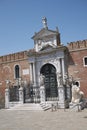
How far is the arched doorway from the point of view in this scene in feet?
71.9

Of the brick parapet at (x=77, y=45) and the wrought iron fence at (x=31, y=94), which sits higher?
→ the brick parapet at (x=77, y=45)

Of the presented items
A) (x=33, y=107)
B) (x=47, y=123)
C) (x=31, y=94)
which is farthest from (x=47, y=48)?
(x=47, y=123)

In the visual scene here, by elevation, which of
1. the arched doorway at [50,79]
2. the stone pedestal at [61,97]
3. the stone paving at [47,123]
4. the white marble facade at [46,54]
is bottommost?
the stone paving at [47,123]

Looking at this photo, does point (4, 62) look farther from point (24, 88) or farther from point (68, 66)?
point (68, 66)

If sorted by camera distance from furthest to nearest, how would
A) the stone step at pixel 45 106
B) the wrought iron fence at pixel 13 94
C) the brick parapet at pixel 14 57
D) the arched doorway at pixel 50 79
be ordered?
the brick parapet at pixel 14 57 → the arched doorway at pixel 50 79 → the wrought iron fence at pixel 13 94 → the stone step at pixel 45 106

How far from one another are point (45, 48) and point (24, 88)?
16.6 feet

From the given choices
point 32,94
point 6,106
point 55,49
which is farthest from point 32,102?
point 55,49

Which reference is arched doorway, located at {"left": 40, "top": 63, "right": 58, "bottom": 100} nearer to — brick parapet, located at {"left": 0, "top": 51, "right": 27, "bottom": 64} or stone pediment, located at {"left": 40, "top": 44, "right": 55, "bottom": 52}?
stone pediment, located at {"left": 40, "top": 44, "right": 55, "bottom": 52}

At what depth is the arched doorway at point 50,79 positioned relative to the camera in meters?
21.9

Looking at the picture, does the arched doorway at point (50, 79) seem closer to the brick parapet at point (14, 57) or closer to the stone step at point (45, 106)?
the brick parapet at point (14, 57)

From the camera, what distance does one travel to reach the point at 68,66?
21.4m

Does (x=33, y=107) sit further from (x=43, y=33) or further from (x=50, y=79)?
(x=43, y=33)

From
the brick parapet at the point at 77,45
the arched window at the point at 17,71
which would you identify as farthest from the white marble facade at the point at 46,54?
the arched window at the point at 17,71

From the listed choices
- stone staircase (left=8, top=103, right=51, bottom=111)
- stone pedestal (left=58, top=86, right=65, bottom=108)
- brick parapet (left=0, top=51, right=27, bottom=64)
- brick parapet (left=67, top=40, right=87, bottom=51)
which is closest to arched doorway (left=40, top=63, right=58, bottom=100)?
brick parapet (left=67, top=40, right=87, bottom=51)
